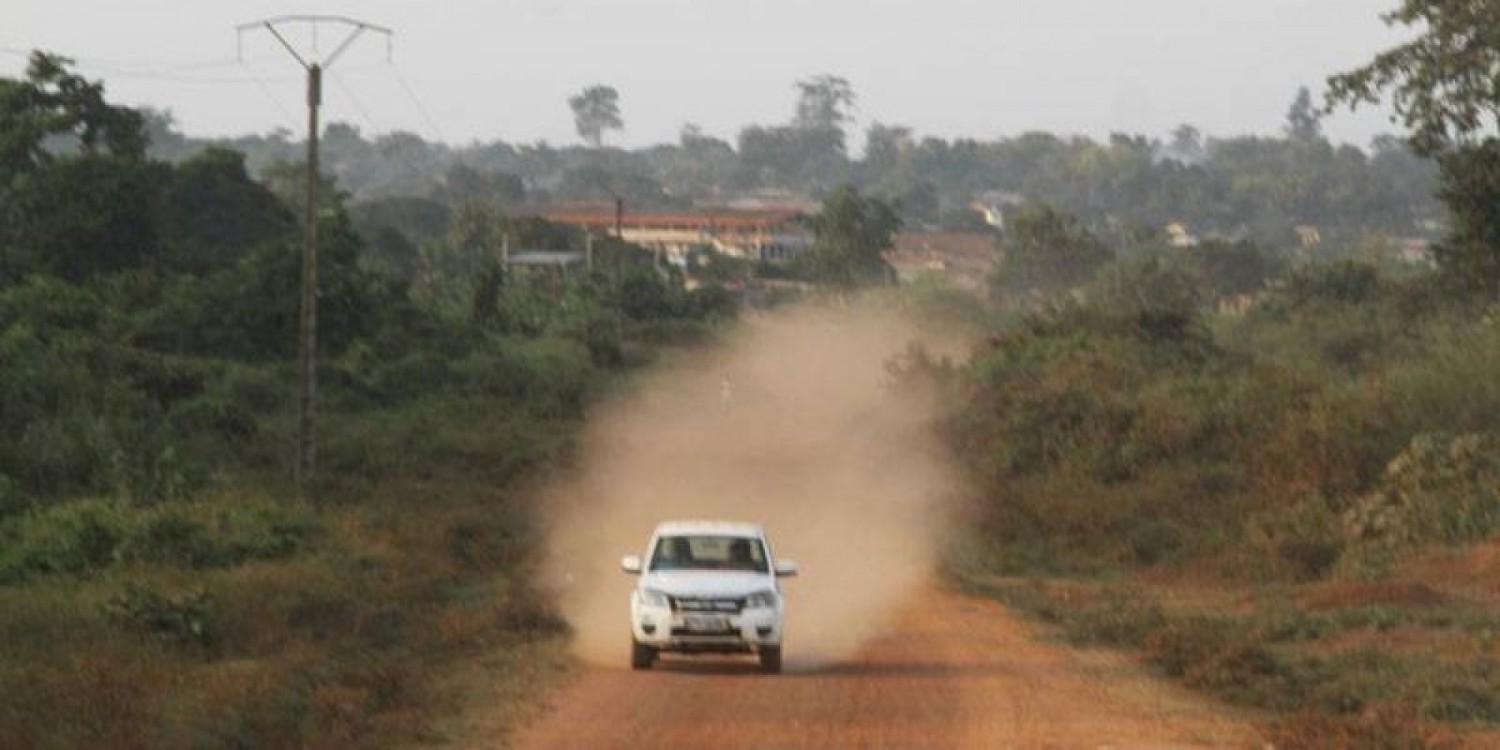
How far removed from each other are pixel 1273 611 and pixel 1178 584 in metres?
6.82

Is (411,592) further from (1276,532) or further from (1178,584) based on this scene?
(1276,532)

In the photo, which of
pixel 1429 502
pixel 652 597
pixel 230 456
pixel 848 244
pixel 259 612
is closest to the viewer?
pixel 652 597

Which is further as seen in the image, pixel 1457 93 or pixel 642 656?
pixel 1457 93

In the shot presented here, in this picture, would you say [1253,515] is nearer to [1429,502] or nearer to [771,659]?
[1429,502]

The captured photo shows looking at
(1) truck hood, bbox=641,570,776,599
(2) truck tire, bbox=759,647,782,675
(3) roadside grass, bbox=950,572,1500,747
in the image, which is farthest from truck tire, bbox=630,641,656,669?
(3) roadside grass, bbox=950,572,1500,747

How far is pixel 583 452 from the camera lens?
234 ft

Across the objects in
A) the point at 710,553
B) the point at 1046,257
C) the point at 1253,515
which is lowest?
the point at 1046,257

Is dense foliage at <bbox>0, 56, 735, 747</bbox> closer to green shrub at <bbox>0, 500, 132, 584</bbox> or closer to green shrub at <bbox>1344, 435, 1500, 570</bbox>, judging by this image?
green shrub at <bbox>0, 500, 132, 584</bbox>

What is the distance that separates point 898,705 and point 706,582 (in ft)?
11.4

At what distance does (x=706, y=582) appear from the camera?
30.6 metres

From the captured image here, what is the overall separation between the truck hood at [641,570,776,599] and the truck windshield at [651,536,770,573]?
0.33m

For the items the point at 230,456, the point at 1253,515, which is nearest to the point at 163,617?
the point at 230,456

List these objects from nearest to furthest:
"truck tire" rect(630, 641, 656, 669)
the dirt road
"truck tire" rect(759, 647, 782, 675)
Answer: the dirt road → "truck tire" rect(759, 647, 782, 675) → "truck tire" rect(630, 641, 656, 669)

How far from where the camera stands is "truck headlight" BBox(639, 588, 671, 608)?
100ft
